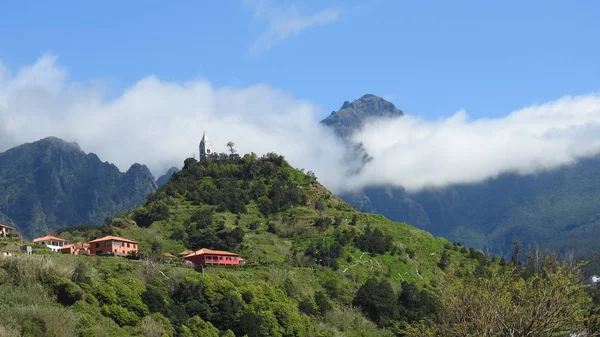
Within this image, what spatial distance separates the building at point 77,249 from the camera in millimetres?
98688

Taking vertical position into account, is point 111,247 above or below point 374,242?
above

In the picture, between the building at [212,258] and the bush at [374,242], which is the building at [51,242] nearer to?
the building at [212,258]

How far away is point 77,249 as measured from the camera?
102500mm

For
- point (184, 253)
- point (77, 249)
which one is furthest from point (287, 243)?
point (77, 249)

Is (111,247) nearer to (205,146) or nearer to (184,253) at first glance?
(184,253)

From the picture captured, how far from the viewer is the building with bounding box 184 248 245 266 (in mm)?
98875

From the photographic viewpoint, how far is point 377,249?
116 m

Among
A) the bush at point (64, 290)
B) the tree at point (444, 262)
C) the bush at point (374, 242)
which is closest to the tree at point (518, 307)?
the bush at point (64, 290)

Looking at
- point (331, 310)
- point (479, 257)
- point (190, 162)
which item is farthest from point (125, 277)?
point (190, 162)

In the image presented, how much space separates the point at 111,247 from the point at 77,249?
19.3 ft

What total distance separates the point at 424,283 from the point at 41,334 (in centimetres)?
6794

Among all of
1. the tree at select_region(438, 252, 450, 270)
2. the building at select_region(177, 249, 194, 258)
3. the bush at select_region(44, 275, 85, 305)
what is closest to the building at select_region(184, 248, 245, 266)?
the building at select_region(177, 249, 194, 258)

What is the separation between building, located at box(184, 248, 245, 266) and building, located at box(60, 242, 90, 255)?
14100mm

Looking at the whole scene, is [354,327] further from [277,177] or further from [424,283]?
[277,177]
